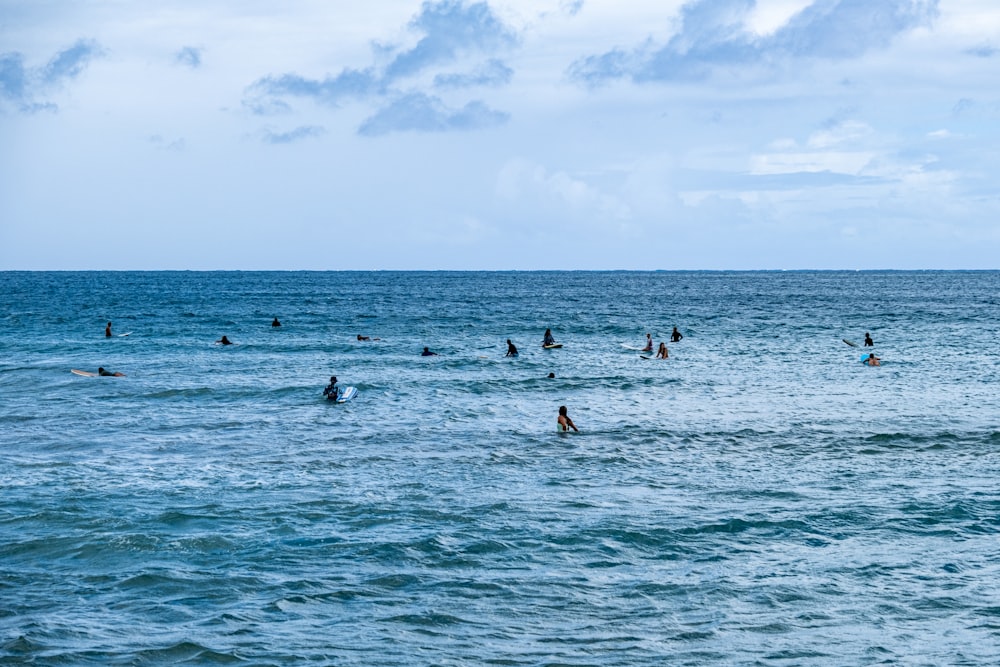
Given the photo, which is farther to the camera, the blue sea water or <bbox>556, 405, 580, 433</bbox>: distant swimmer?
<bbox>556, 405, 580, 433</bbox>: distant swimmer

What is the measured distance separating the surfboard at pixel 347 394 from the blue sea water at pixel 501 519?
1.48 feet

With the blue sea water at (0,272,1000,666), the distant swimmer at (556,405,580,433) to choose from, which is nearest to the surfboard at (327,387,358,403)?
the blue sea water at (0,272,1000,666)

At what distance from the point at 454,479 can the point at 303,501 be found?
422 cm

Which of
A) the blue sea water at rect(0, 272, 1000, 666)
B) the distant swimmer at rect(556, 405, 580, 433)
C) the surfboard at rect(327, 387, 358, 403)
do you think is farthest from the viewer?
the surfboard at rect(327, 387, 358, 403)

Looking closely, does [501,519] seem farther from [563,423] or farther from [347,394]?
[347,394]

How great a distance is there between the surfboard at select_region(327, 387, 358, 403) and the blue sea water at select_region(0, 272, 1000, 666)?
452 millimetres

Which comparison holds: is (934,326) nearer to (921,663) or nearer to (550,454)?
(550,454)

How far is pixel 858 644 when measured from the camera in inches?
593

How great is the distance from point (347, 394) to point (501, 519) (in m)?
20.2

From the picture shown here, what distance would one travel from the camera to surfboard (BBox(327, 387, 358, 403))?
40.1 m

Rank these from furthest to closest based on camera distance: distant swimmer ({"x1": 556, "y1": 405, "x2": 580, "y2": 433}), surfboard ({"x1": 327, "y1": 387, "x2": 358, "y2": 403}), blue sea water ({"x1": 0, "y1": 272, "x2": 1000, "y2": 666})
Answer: surfboard ({"x1": 327, "y1": 387, "x2": 358, "y2": 403}), distant swimmer ({"x1": 556, "y1": 405, "x2": 580, "y2": 433}), blue sea water ({"x1": 0, "y1": 272, "x2": 1000, "y2": 666})

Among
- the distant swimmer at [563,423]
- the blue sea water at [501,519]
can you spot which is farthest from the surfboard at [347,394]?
the distant swimmer at [563,423]

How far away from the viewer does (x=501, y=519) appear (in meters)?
21.6

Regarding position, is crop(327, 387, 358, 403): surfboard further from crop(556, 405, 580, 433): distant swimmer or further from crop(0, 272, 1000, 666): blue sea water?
crop(556, 405, 580, 433): distant swimmer
